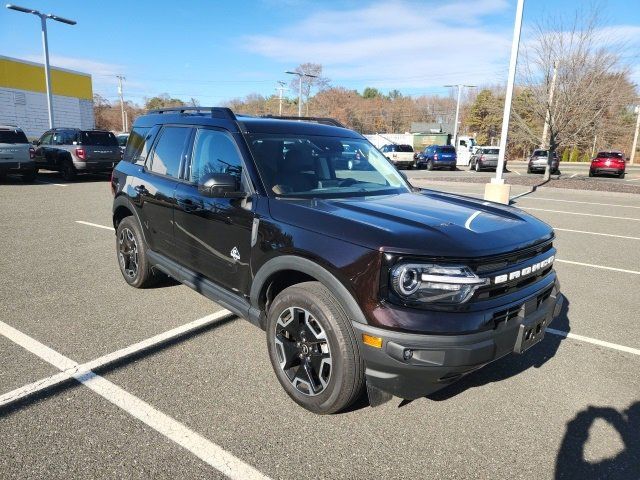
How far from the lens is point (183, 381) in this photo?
3203mm

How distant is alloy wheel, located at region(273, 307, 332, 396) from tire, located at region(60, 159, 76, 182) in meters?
16.0

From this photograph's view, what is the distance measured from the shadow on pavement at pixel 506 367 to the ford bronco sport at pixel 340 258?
0.67 m

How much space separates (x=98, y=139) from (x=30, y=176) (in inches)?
101

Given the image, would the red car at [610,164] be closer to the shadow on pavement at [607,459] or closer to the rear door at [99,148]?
the rear door at [99,148]

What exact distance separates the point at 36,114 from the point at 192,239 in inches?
1447

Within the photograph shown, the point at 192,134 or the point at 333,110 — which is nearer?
the point at 192,134

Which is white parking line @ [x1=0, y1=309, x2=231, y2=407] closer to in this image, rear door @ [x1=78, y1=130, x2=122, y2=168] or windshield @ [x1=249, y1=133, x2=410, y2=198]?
windshield @ [x1=249, y1=133, x2=410, y2=198]

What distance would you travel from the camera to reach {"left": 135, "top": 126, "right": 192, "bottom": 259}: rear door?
413 cm

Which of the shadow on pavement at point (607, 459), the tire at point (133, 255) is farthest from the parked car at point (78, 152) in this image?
the shadow on pavement at point (607, 459)

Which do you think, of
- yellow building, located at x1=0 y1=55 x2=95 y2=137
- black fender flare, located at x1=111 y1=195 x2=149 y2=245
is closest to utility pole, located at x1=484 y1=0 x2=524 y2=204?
black fender flare, located at x1=111 y1=195 x2=149 y2=245

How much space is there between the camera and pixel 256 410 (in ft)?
9.51

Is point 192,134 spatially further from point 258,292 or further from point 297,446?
point 297,446

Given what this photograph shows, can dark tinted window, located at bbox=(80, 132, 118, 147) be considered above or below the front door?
above

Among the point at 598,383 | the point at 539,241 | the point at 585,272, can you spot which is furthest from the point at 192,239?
the point at 585,272
